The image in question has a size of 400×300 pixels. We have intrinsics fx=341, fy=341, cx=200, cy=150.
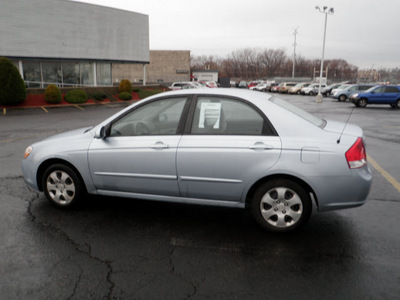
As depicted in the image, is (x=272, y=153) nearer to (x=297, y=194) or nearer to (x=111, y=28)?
(x=297, y=194)

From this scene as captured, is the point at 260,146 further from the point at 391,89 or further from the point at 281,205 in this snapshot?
the point at 391,89

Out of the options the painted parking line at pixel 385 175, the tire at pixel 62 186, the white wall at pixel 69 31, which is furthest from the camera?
the white wall at pixel 69 31

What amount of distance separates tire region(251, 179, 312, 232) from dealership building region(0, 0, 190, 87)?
28906 mm

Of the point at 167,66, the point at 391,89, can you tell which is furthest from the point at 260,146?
the point at 167,66

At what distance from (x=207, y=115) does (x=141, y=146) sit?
900mm

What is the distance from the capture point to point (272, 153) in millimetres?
3783

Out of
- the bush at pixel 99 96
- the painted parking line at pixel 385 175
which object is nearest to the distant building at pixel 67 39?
the bush at pixel 99 96

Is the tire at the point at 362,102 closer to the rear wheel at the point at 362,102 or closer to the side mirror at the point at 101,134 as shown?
the rear wheel at the point at 362,102

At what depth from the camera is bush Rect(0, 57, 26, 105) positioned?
66.9ft

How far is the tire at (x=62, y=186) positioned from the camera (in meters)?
4.62

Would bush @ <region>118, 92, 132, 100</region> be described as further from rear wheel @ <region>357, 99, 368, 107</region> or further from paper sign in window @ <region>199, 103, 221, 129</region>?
paper sign in window @ <region>199, 103, 221, 129</region>

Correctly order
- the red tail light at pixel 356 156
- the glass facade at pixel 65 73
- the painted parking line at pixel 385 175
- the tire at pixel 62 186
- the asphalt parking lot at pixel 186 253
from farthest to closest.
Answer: the glass facade at pixel 65 73 < the painted parking line at pixel 385 175 < the tire at pixel 62 186 < the red tail light at pixel 356 156 < the asphalt parking lot at pixel 186 253

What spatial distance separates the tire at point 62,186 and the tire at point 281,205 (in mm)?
2395

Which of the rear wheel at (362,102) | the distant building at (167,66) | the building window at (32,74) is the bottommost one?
the rear wheel at (362,102)
